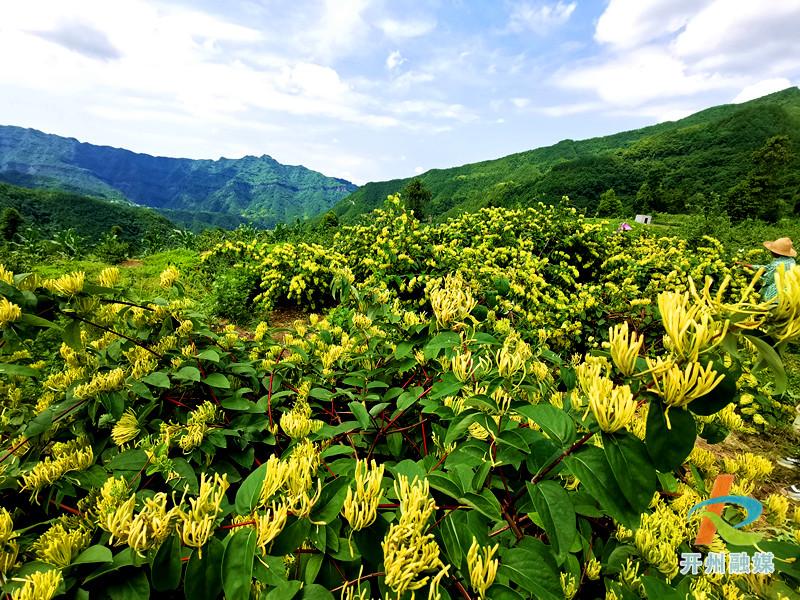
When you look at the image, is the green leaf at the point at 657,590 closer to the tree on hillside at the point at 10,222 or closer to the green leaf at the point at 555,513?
the green leaf at the point at 555,513

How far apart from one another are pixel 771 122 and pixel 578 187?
48.9 metres

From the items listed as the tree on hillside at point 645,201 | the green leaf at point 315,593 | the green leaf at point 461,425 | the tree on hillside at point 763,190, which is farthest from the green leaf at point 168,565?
the tree on hillside at point 645,201

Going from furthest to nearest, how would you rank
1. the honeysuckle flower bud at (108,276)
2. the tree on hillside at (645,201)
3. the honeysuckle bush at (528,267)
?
the tree on hillside at (645,201)
the honeysuckle bush at (528,267)
the honeysuckle flower bud at (108,276)

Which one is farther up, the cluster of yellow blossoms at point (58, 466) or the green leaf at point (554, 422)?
the green leaf at point (554, 422)

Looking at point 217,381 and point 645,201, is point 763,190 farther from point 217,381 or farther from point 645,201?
A: point 217,381

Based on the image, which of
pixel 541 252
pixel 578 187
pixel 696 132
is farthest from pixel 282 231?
pixel 696 132

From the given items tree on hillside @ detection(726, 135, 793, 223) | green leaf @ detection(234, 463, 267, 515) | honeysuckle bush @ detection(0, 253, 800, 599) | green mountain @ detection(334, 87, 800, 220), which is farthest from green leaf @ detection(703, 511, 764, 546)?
tree on hillside @ detection(726, 135, 793, 223)

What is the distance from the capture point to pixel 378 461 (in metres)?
1.53

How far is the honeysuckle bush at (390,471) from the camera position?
0.65 meters

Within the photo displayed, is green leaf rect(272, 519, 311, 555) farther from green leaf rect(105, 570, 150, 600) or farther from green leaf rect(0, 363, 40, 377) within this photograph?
green leaf rect(0, 363, 40, 377)

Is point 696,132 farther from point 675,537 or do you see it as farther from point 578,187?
point 675,537

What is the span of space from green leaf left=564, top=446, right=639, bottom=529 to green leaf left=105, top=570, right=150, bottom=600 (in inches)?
35.1

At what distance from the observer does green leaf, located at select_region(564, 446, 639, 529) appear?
69cm

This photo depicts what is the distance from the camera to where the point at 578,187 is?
2269 inches
